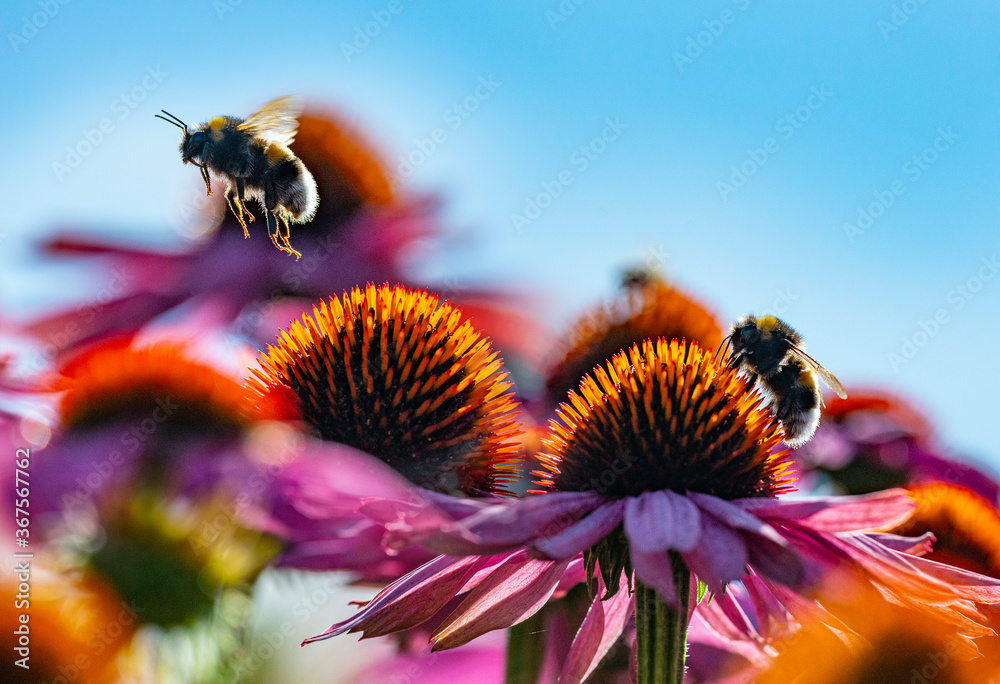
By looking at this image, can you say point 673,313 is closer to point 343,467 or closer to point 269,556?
point 269,556

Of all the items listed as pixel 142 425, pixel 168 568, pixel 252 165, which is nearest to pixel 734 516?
pixel 168 568

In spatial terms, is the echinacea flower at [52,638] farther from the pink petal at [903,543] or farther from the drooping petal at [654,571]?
the pink petal at [903,543]

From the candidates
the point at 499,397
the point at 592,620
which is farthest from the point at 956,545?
the point at 499,397

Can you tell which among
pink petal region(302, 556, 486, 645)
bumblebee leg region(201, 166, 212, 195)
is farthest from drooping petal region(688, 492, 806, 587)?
bumblebee leg region(201, 166, 212, 195)

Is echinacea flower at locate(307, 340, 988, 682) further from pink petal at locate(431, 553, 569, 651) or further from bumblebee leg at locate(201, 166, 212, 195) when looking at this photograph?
bumblebee leg at locate(201, 166, 212, 195)

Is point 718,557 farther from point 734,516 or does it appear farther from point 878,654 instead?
point 878,654

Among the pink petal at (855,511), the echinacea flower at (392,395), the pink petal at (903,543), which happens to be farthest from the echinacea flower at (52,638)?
the pink petal at (903,543)
